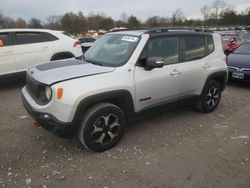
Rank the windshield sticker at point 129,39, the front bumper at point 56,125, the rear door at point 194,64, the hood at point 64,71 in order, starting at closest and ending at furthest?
the front bumper at point 56,125 → the hood at point 64,71 → the windshield sticker at point 129,39 → the rear door at point 194,64

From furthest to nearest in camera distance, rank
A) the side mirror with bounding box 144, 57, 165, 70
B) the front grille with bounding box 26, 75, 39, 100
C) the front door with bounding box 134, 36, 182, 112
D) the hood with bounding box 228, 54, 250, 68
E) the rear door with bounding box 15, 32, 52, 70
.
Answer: the hood with bounding box 228, 54, 250, 68, the rear door with bounding box 15, 32, 52, 70, the front door with bounding box 134, 36, 182, 112, the side mirror with bounding box 144, 57, 165, 70, the front grille with bounding box 26, 75, 39, 100

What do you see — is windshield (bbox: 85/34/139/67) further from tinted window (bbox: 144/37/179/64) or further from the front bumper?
the front bumper

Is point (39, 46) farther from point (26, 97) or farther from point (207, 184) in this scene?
point (207, 184)

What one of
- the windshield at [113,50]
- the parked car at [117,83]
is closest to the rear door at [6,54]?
the parked car at [117,83]

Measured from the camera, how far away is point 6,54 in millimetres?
6738

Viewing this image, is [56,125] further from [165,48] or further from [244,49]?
[244,49]

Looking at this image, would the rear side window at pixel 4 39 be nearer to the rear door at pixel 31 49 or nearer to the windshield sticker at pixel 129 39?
the rear door at pixel 31 49

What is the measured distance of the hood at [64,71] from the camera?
135 inches

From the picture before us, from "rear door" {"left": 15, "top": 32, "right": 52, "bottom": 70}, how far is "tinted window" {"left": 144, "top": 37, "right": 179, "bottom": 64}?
419 cm

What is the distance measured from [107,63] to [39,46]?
405 centimetres

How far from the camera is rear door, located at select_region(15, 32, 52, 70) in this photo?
6.95m

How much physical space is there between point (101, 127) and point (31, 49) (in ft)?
14.7

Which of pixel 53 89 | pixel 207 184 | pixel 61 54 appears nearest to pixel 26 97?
pixel 53 89

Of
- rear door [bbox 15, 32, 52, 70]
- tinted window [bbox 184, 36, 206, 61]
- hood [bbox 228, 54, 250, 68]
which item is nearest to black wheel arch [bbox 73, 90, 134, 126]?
tinted window [bbox 184, 36, 206, 61]
